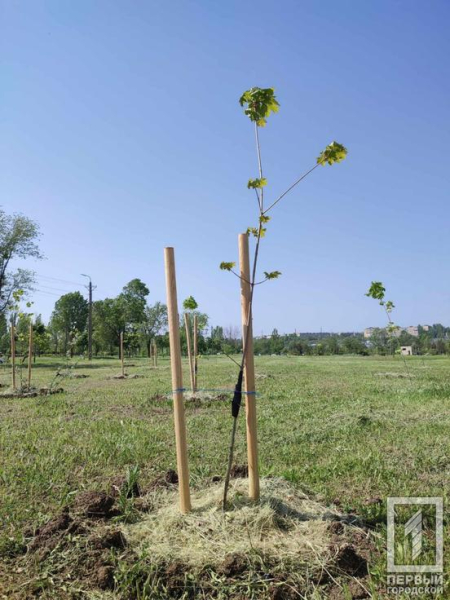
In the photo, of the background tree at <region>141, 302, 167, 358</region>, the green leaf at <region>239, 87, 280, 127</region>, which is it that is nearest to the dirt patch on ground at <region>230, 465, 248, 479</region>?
the green leaf at <region>239, 87, 280, 127</region>

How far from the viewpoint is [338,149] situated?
2.99 meters

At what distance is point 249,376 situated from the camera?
3.23 metres

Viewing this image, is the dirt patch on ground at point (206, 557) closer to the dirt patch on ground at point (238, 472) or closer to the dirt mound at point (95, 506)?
the dirt mound at point (95, 506)

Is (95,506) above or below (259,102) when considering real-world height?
below

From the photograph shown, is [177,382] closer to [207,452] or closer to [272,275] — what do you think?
[272,275]

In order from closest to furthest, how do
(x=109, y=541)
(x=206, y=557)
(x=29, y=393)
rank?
(x=206, y=557) → (x=109, y=541) → (x=29, y=393)

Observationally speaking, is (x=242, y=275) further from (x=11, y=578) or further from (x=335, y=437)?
(x=335, y=437)

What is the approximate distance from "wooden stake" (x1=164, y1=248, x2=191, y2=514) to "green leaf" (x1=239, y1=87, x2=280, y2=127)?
1145 mm

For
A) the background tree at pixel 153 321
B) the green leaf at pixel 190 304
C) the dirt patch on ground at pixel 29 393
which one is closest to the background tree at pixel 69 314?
the background tree at pixel 153 321

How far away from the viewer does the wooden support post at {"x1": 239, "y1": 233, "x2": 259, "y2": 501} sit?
3184 millimetres

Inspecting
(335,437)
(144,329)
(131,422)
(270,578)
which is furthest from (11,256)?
(270,578)

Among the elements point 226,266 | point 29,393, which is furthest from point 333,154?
point 29,393

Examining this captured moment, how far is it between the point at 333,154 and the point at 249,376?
163 centimetres

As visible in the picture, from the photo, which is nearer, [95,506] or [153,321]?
[95,506]
